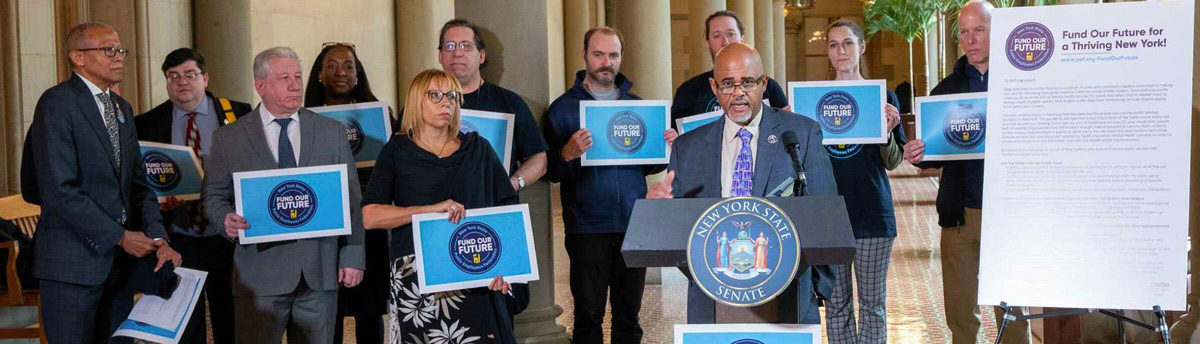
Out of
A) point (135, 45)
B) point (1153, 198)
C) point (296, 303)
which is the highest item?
point (135, 45)

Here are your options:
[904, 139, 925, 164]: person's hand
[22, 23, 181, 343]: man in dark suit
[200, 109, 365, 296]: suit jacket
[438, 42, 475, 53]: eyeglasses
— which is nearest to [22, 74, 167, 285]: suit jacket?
[22, 23, 181, 343]: man in dark suit

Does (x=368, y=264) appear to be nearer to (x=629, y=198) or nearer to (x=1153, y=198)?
(x=629, y=198)

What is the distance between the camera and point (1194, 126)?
5574 millimetres

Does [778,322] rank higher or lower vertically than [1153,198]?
lower

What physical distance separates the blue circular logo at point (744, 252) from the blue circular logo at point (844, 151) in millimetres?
2291

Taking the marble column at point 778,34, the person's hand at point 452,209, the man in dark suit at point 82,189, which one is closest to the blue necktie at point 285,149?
the man in dark suit at point 82,189

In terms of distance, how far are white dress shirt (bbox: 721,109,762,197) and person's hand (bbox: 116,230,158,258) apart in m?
2.36

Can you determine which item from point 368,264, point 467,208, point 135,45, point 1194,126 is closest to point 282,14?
point 135,45

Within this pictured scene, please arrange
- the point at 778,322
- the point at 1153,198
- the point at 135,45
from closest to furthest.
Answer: the point at 778,322 → the point at 1153,198 → the point at 135,45

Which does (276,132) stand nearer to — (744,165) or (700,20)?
(744,165)

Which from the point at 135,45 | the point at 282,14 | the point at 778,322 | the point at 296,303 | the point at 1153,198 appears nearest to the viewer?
the point at 778,322

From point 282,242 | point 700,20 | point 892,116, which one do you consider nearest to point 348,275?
point 282,242

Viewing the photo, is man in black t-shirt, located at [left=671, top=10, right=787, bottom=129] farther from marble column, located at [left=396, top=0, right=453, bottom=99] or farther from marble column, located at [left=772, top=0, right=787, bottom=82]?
marble column, located at [left=772, top=0, right=787, bottom=82]

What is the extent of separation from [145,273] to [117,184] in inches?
14.9
